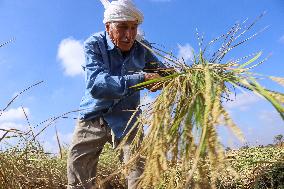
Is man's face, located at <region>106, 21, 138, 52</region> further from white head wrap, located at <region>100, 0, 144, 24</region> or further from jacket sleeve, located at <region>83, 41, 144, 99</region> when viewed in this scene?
jacket sleeve, located at <region>83, 41, 144, 99</region>

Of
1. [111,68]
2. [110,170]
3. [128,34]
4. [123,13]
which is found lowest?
[110,170]

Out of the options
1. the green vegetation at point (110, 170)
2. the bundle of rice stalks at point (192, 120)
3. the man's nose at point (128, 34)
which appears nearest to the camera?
the bundle of rice stalks at point (192, 120)

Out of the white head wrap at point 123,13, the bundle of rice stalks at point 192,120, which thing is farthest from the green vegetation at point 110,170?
the white head wrap at point 123,13

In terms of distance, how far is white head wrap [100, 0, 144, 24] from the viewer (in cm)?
356

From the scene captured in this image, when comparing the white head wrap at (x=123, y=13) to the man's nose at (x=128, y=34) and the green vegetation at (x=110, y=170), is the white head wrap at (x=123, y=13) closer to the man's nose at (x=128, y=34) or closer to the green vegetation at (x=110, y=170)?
the man's nose at (x=128, y=34)

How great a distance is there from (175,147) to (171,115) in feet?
0.53

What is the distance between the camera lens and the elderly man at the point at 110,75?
139 inches

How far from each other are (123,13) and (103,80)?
66 centimetres

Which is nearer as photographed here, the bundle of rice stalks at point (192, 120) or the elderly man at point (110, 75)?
the bundle of rice stalks at point (192, 120)

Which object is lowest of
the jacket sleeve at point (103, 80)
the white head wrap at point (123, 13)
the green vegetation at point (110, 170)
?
the green vegetation at point (110, 170)

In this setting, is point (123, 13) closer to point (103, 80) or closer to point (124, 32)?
point (124, 32)

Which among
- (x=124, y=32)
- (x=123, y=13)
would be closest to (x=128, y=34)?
(x=124, y=32)

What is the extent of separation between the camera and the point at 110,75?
11.0 ft

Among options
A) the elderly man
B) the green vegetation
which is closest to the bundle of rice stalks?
the green vegetation
